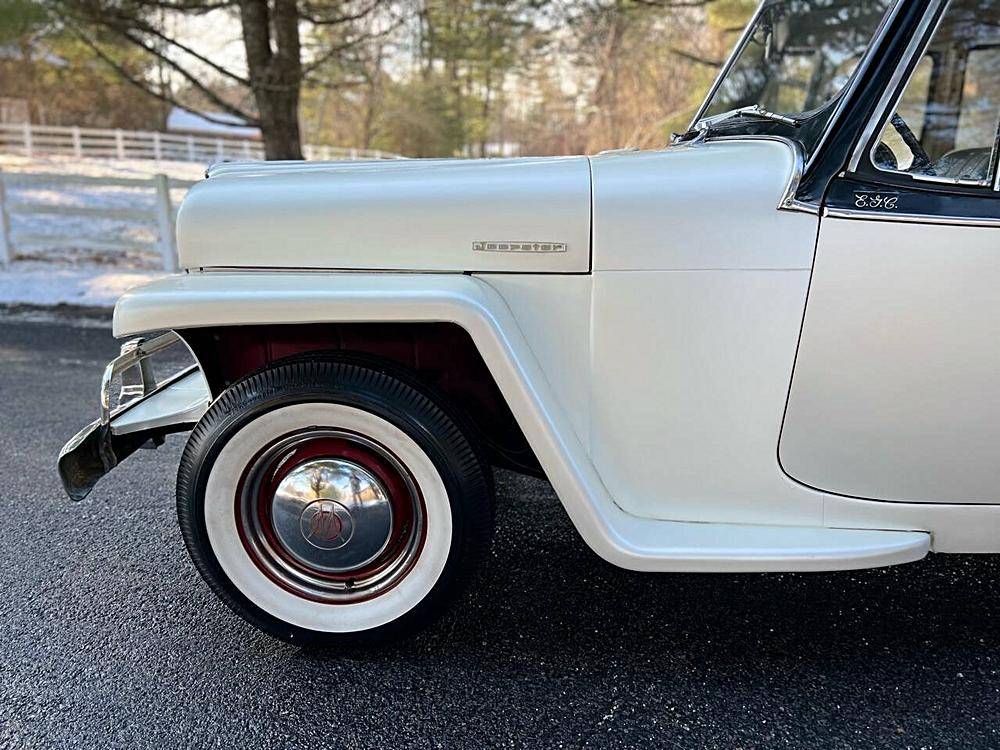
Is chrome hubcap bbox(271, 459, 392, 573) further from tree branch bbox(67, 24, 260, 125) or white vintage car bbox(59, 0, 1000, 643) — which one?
tree branch bbox(67, 24, 260, 125)

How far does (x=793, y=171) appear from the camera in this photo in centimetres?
169

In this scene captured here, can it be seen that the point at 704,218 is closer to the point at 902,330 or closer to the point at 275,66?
the point at 902,330

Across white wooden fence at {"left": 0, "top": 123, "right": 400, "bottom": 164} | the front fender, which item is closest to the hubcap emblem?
the front fender

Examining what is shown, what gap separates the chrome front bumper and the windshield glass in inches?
83.6

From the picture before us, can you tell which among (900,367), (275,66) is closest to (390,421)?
(900,367)

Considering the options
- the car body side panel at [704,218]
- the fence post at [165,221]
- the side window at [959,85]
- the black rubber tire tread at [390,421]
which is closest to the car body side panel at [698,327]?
the car body side panel at [704,218]

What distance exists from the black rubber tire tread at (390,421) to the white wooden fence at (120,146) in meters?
22.7

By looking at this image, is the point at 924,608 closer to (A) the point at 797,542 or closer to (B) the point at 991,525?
(B) the point at 991,525

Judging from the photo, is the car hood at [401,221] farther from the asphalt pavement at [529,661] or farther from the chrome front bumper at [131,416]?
the asphalt pavement at [529,661]

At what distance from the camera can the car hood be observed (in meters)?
1.77

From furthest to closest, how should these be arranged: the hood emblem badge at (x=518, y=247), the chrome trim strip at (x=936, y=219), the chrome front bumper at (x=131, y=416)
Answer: the chrome front bumper at (x=131, y=416), the hood emblem badge at (x=518, y=247), the chrome trim strip at (x=936, y=219)

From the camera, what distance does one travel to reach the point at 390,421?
1796 mm

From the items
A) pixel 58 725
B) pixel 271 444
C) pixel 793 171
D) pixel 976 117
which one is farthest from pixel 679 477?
pixel 976 117

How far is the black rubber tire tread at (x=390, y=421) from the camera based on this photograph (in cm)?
179
